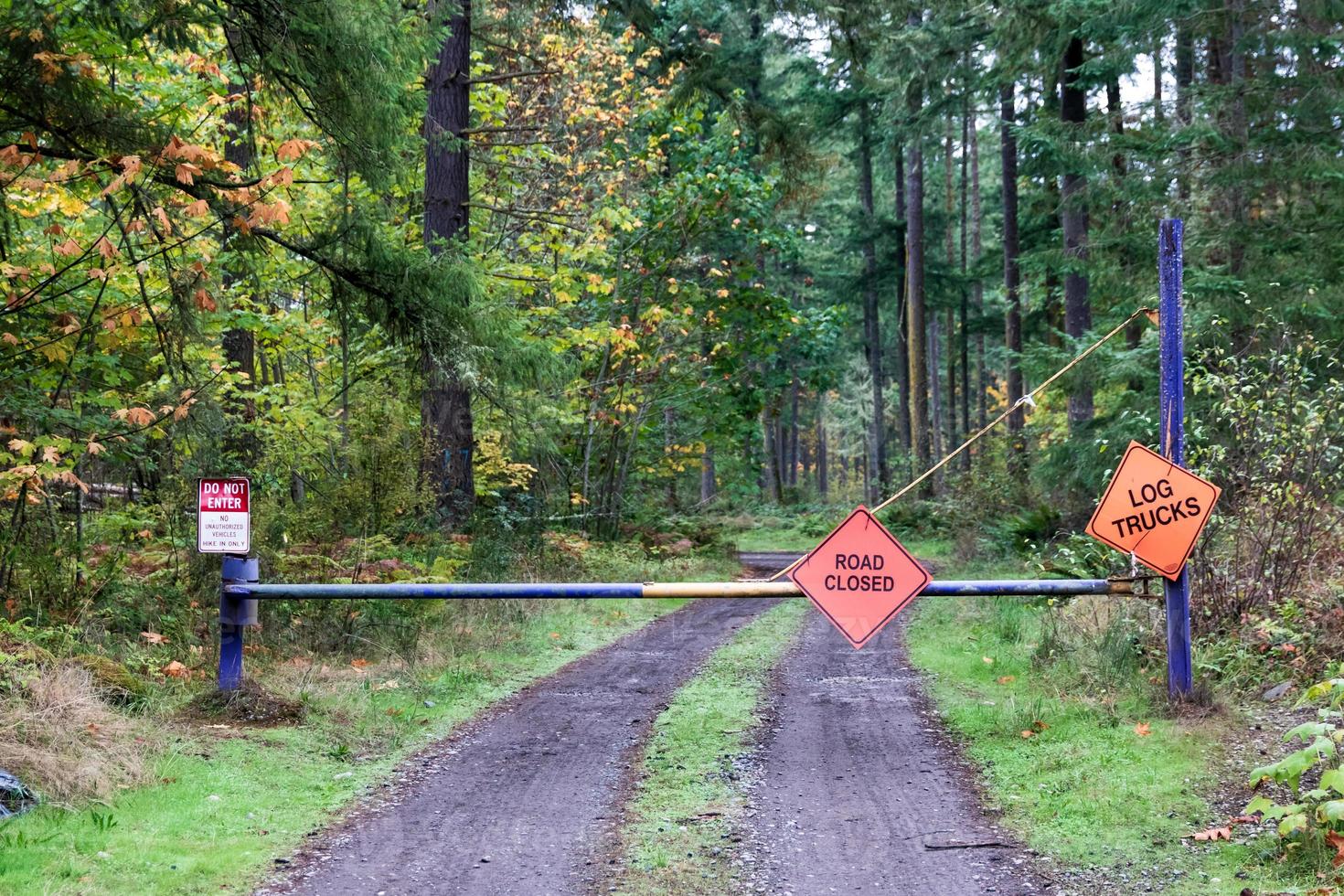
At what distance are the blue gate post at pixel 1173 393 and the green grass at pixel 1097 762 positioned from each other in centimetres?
30

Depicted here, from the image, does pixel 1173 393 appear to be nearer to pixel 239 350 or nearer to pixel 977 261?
pixel 239 350

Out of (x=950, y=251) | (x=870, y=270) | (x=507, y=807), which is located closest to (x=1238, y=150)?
(x=507, y=807)

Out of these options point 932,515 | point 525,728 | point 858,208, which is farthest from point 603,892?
point 858,208

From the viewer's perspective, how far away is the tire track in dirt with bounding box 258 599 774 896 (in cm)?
495

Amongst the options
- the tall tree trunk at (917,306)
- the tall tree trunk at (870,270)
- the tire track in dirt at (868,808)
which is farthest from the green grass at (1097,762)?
the tall tree trunk at (870,270)

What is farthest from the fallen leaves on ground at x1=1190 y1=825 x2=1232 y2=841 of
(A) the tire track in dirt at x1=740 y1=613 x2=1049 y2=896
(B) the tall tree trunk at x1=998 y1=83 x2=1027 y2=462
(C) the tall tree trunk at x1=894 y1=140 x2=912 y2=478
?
(C) the tall tree trunk at x1=894 y1=140 x2=912 y2=478

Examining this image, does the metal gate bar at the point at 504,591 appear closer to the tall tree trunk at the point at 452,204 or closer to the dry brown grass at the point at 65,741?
the dry brown grass at the point at 65,741

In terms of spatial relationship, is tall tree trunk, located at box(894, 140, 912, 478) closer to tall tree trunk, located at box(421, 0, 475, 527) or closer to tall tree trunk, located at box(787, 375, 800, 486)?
tall tree trunk, located at box(787, 375, 800, 486)

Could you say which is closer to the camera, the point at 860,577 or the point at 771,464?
the point at 860,577

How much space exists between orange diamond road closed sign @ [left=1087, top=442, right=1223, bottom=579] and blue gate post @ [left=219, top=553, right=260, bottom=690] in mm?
5810

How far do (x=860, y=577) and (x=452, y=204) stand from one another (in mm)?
9746

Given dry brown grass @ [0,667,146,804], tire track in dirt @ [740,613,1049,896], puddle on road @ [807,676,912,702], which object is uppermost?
dry brown grass @ [0,667,146,804]

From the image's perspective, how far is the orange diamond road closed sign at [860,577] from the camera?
721cm

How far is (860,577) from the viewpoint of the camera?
7.29m
